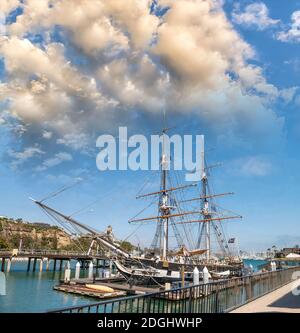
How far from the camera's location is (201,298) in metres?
9.52

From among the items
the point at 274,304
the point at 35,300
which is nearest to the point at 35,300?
the point at 35,300

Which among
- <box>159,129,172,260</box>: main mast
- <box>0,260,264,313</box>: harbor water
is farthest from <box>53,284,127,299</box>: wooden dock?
<box>159,129,172,260</box>: main mast

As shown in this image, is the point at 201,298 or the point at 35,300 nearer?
the point at 201,298

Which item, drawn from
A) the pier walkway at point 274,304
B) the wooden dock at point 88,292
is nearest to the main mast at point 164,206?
the wooden dock at point 88,292

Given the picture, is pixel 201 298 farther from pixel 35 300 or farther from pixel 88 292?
pixel 35 300

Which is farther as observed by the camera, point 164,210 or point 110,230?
point 164,210

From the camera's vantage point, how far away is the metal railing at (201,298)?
7238 mm

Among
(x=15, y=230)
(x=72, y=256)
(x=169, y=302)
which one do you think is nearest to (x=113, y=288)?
(x=169, y=302)

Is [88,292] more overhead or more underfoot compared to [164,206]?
more underfoot

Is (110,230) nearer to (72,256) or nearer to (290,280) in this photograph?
(290,280)

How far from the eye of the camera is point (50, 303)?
29.6 meters

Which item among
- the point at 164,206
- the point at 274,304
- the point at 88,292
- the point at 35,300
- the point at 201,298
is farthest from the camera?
the point at 164,206

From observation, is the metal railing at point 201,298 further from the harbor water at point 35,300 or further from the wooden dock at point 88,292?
the wooden dock at point 88,292
